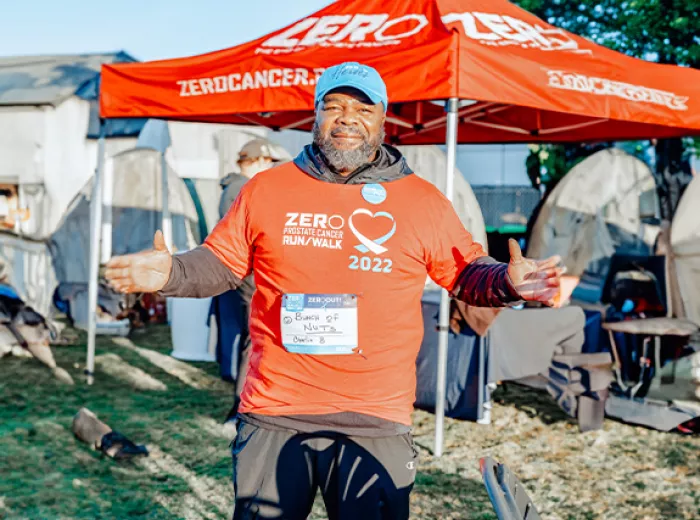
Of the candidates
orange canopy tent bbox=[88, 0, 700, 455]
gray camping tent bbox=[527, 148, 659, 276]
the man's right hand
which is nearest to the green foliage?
gray camping tent bbox=[527, 148, 659, 276]

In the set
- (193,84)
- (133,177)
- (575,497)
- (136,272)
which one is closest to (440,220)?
(136,272)

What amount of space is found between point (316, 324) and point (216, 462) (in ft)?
9.05

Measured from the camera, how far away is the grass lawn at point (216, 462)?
3.66m

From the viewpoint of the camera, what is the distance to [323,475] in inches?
75.3

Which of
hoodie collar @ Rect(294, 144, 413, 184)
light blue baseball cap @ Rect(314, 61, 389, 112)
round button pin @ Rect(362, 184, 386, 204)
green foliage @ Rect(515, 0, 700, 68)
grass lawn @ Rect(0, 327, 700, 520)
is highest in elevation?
green foliage @ Rect(515, 0, 700, 68)

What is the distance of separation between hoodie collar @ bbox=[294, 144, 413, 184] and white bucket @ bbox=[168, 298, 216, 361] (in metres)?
5.17

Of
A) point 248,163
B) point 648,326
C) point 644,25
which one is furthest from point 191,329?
point 644,25

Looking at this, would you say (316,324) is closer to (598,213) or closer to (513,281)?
(513,281)

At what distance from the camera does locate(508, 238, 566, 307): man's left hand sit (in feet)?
5.72

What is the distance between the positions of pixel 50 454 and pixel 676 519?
12.2 ft

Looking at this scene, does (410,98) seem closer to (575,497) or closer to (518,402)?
(575,497)

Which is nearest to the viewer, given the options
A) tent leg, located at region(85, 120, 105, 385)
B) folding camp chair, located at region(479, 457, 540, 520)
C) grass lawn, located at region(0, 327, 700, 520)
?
folding camp chair, located at region(479, 457, 540, 520)

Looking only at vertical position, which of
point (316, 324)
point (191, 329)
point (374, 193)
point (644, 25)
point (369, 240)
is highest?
point (644, 25)

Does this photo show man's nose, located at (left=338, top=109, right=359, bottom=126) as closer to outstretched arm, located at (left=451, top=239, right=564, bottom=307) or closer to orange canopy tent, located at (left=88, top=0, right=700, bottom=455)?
outstretched arm, located at (left=451, top=239, right=564, bottom=307)
